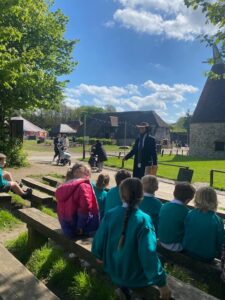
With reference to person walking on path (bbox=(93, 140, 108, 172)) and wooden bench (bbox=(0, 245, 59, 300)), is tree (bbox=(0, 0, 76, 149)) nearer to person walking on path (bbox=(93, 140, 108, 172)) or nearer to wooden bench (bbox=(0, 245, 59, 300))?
person walking on path (bbox=(93, 140, 108, 172))

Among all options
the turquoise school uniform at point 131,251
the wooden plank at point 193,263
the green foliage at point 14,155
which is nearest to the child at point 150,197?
the wooden plank at point 193,263

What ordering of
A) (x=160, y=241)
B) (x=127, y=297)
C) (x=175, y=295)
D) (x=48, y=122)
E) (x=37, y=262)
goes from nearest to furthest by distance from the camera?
1. (x=175, y=295)
2. (x=127, y=297)
3. (x=160, y=241)
4. (x=37, y=262)
5. (x=48, y=122)

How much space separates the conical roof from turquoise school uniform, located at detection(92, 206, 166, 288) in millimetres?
46204

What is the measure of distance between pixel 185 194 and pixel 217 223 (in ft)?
1.70

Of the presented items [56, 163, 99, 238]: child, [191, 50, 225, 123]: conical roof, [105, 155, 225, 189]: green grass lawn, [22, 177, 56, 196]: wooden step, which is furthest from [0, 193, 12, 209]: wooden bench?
[191, 50, 225, 123]: conical roof

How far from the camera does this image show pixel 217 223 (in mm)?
4406

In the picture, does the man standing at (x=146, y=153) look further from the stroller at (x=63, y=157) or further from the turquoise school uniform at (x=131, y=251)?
the stroller at (x=63, y=157)

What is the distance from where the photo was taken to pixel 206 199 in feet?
14.5

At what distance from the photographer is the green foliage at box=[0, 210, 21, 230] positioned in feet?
23.8

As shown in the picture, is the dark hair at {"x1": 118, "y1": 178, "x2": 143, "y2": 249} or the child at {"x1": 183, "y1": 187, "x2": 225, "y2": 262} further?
the child at {"x1": 183, "y1": 187, "x2": 225, "y2": 262}

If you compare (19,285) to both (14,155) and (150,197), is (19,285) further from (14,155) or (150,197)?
(14,155)

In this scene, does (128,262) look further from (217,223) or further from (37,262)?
(37,262)

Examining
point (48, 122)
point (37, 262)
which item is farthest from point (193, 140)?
point (48, 122)

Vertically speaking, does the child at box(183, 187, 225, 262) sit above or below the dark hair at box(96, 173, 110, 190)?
below
